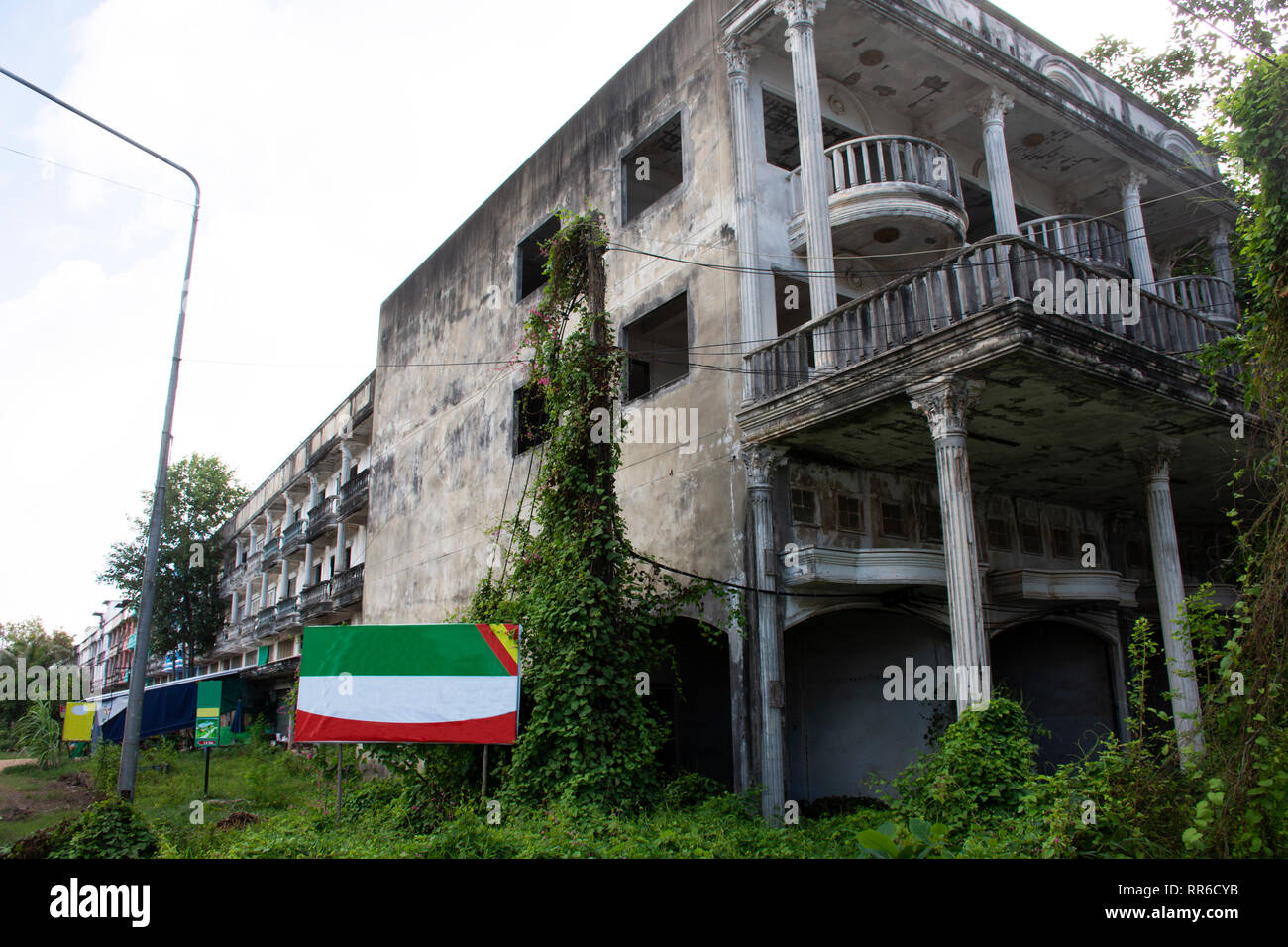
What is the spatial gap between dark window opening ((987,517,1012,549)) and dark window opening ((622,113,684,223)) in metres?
8.49

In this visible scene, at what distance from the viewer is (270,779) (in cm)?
1838

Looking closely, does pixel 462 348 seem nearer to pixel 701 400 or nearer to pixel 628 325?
pixel 628 325

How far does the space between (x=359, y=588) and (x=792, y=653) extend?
1666cm

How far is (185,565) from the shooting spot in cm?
4388

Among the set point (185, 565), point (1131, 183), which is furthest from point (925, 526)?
point (185, 565)

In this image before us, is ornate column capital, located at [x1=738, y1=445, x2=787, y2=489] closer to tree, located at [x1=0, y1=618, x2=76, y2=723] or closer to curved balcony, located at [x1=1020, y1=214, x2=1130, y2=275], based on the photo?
curved balcony, located at [x1=1020, y1=214, x2=1130, y2=275]

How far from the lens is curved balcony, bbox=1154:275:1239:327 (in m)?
16.0

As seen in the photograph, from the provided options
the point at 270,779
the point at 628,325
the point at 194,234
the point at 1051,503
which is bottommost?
the point at 270,779

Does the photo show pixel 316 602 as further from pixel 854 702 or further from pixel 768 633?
pixel 768 633

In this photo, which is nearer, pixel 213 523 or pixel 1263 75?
pixel 1263 75

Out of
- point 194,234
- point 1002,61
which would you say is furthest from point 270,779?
point 1002,61

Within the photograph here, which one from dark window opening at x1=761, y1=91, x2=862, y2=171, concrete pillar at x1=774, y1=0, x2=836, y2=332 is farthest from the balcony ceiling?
concrete pillar at x1=774, y1=0, x2=836, y2=332

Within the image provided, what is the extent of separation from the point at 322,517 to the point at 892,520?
25114mm

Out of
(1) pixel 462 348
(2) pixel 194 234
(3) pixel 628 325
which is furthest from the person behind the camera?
(1) pixel 462 348
